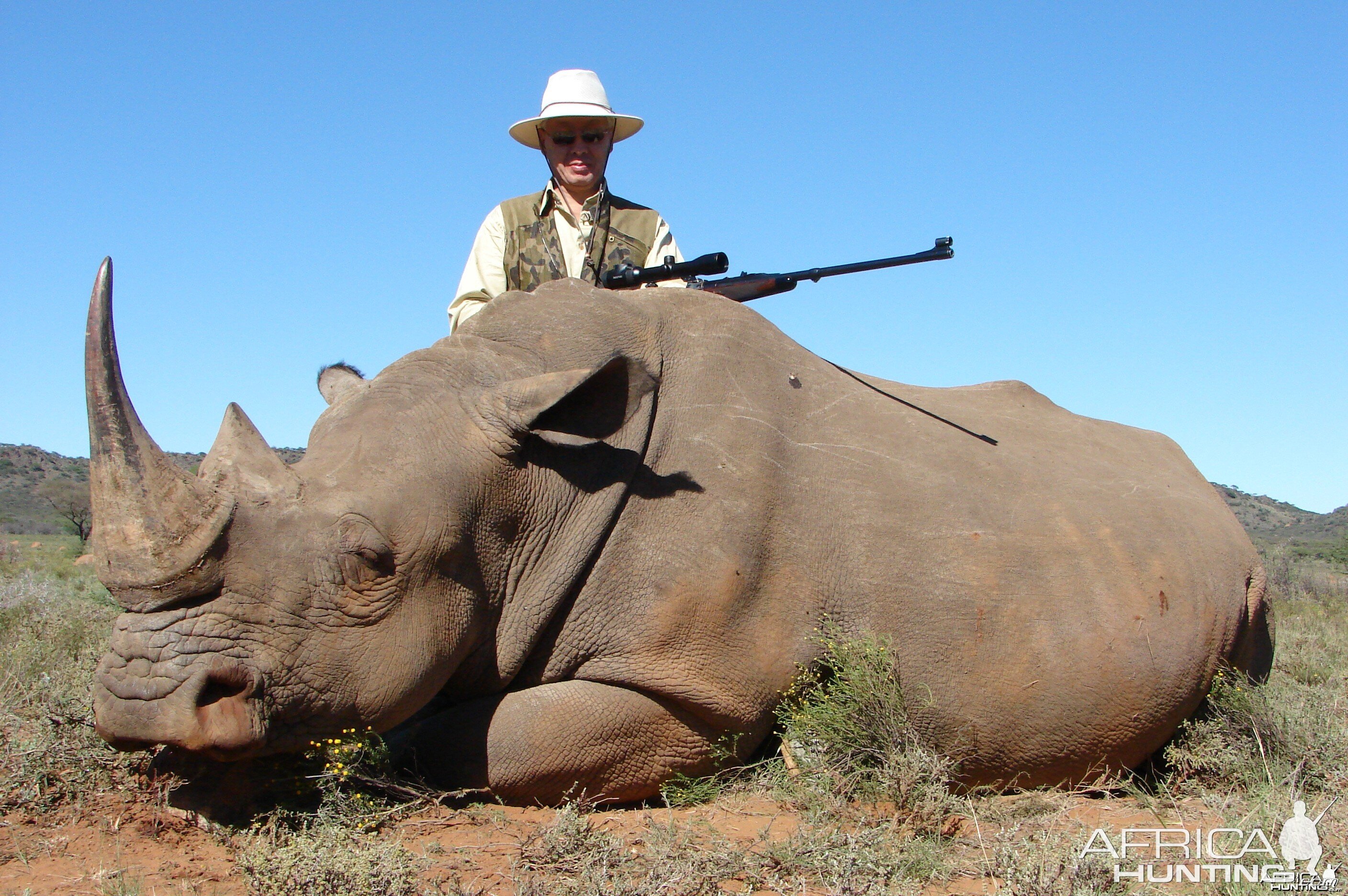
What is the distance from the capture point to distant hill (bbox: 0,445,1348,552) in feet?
114

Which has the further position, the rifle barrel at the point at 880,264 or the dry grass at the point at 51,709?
the rifle barrel at the point at 880,264

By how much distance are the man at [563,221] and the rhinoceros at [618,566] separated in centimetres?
137

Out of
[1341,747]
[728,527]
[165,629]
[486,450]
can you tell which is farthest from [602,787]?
[1341,747]

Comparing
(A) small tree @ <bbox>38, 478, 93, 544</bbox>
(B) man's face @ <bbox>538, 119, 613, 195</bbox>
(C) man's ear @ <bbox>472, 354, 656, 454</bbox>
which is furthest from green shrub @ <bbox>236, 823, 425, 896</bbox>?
(A) small tree @ <bbox>38, 478, 93, 544</bbox>

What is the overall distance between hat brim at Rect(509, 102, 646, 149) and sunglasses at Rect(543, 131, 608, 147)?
8 cm

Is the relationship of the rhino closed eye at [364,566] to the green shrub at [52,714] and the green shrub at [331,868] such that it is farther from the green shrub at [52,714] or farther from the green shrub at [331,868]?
the green shrub at [52,714]

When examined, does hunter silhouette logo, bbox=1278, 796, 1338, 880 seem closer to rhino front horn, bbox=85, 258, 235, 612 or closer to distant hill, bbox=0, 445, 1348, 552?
rhino front horn, bbox=85, 258, 235, 612

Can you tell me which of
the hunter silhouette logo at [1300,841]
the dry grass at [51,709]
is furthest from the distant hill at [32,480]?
the hunter silhouette logo at [1300,841]

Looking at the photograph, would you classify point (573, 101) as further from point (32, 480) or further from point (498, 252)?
point (32, 480)

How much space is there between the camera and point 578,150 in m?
6.39

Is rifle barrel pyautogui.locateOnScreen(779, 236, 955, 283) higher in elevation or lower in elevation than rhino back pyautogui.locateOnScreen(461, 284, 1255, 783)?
higher

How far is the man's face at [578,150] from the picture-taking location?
6.40 metres

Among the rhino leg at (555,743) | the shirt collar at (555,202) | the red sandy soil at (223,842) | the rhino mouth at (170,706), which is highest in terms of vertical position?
the shirt collar at (555,202)

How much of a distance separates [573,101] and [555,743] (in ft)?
11.9
